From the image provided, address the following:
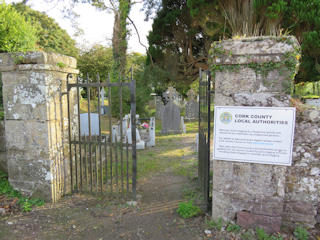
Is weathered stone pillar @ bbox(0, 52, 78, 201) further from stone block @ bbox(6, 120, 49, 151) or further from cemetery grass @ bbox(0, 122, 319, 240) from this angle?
cemetery grass @ bbox(0, 122, 319, 240)

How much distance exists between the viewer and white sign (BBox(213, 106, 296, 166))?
2.56m

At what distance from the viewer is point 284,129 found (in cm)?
256

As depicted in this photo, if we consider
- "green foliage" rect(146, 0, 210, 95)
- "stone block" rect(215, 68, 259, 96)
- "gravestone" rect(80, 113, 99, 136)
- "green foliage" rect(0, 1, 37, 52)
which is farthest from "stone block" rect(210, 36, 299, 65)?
"green foliage" rect(146, 0, 210, 95)

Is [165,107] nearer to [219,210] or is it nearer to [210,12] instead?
[210,12]

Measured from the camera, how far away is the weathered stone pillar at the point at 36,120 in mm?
3410

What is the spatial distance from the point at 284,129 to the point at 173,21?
8061mm

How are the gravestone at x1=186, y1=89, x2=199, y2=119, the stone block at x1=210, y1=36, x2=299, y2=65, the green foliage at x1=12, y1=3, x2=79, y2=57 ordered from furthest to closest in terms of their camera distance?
the green foliage at x1=12, y1=3, x2=79, y2=57 → the gravestone at x1=186, y1=89, x2=199, y2=119 → the stone block at x1=210, y1=36, x2=299, y2=65

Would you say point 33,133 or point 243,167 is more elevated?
point 33,133

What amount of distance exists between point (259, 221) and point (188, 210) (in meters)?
0.95

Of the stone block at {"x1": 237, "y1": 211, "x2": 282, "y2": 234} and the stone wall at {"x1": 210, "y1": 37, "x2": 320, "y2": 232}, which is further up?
the stone wall at {"x1": 210, "y1": 37, "x2": 320, "y2": 232}

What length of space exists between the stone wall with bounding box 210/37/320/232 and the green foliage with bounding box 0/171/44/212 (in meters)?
2.97

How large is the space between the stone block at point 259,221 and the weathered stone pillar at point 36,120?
9.50 ft

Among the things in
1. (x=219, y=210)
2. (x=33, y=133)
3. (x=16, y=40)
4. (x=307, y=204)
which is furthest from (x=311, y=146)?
(x=16, y=40)

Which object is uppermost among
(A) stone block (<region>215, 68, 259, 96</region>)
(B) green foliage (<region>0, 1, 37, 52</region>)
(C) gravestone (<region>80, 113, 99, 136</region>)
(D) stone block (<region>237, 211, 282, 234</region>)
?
(B) green foliage (<region>0, 1, 37, 52</region>)
